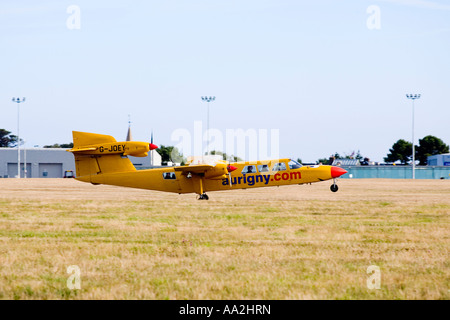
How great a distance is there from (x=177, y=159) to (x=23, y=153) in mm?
107738

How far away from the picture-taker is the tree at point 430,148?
566 feet

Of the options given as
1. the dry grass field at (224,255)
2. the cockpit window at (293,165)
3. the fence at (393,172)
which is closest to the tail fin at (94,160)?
the dry grass field at (224,255)

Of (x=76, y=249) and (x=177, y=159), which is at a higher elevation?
(x=177, y=159)

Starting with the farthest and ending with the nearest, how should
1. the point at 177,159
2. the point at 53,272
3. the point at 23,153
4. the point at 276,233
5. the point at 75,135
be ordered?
the point at 23,153, the point at 177,159, the point at 75,135, the point at 276,233, the point at 53,272

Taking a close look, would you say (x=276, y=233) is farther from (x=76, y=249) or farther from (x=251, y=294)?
(x=251, y=294)

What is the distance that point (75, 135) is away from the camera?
109ft

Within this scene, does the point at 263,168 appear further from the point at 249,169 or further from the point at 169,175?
the point at 169,175

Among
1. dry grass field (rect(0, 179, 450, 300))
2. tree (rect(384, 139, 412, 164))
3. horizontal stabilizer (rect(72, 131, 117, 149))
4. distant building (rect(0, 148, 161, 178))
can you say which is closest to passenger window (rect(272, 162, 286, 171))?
dry grass field (rect(0, 179, 450, 300))

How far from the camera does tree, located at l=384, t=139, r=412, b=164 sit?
174 meters

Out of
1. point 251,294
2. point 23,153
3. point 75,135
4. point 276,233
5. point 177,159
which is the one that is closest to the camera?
point 251,294

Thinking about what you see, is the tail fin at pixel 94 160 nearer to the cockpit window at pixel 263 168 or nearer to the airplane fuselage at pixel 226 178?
the airplane fuselage at pixel 226 178

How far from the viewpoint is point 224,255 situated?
44.3ft
